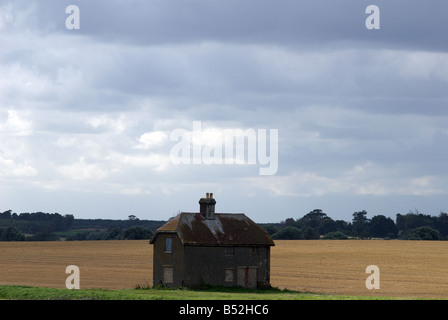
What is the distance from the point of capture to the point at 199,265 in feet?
189

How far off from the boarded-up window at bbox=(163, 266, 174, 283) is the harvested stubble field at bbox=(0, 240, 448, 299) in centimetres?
180

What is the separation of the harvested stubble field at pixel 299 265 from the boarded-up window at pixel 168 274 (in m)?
1.80

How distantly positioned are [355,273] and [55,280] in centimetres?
2861

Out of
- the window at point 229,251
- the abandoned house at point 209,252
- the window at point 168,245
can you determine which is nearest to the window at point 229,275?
the abandoned house at point 209,252

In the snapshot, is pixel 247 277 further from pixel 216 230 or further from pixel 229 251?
pixel 216 230

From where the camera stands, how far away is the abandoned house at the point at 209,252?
5744 centimetres

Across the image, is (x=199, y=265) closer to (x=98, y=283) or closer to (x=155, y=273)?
(x=155, y=273)

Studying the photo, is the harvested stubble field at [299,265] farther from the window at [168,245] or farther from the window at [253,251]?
the window at [253,251]

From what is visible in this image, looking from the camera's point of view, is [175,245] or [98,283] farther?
[98,283]

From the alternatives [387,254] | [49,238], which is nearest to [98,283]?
[387,254]

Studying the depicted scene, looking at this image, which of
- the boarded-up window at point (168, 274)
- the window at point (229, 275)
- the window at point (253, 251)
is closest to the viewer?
the boarded-up window at point (168, 274)

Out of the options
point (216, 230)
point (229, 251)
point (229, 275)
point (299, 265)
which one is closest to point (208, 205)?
point (216, 230)

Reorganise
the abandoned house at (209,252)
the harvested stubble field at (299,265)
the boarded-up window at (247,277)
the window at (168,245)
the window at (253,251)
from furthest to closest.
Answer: the harvested stubble field at (299,265) → the window at (253,251) → the boarded-up window at (247,277) → the window at (168,245) → the abandoned house at (209,252)

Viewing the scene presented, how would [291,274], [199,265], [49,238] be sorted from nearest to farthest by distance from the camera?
[199,265] < [291,274] < [49,238]
